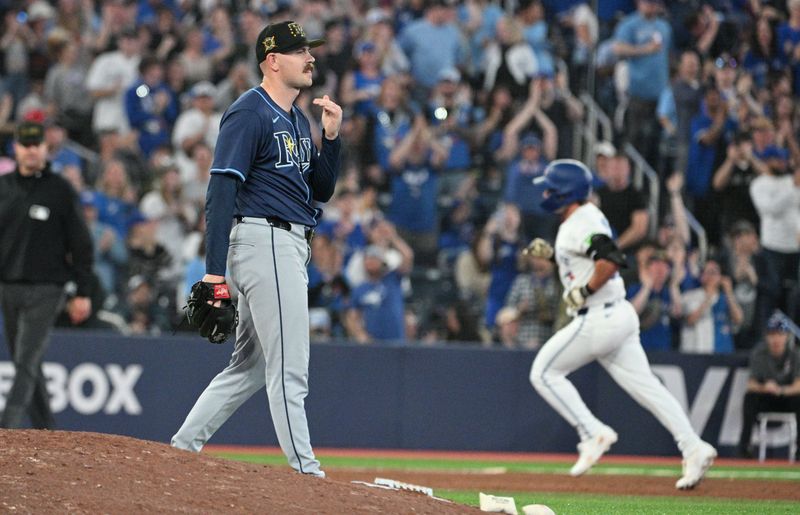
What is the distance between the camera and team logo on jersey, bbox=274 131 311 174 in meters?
6.42

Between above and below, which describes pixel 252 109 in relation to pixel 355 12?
below

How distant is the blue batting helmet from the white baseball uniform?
0.41 feet

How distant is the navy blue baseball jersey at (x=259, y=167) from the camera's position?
6.09 m

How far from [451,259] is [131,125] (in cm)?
458

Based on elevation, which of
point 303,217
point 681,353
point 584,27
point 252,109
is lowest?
point 681,353

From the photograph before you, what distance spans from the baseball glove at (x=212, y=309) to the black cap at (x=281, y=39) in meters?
1.30

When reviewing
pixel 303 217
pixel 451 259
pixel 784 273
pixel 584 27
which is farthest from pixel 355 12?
pixel 303 217

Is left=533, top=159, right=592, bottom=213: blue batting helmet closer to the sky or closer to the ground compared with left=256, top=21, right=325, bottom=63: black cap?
closer to the ground

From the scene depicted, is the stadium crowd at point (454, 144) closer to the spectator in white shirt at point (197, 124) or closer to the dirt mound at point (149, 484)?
the spectator in white shirt at point (197, 124)

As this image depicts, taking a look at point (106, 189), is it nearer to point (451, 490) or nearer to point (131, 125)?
point (131, 125)

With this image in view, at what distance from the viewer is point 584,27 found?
17812 millimetres

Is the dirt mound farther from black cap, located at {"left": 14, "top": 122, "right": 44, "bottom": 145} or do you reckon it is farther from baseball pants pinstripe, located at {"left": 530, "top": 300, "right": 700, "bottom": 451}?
black cap, located at {"left": 14, "top": 122, "right": 44, "bottom": 145}

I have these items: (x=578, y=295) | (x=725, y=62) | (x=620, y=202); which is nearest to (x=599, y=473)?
(x=578, y=295)

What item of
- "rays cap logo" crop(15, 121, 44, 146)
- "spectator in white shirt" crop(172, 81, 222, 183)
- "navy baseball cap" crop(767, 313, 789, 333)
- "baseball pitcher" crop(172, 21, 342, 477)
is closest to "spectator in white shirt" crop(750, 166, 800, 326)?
"navy baseball cap" crop(767, 313, 789, 333)
